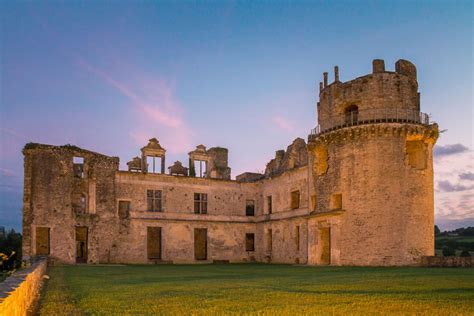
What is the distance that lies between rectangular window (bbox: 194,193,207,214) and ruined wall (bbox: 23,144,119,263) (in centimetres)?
651

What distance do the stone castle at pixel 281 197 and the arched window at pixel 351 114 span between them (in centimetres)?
6

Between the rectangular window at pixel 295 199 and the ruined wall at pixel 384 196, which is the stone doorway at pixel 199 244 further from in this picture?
the ruined wall at pixel 384 196

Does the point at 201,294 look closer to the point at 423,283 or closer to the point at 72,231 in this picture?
the point at 423,283

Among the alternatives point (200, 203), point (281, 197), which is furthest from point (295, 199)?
point (200, 203)

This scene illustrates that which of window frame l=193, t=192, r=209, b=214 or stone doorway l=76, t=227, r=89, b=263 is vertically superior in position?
window frame l=193, t=192, r=209, b=214

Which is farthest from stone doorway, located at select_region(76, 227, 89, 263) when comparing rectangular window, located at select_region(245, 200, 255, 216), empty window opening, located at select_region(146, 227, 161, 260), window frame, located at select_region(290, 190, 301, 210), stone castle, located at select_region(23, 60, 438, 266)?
window frame, located at select_region(290, 190, 301, 210)

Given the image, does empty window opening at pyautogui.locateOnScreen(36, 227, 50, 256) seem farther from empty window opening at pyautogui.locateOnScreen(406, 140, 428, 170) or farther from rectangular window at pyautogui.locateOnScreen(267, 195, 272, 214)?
empty window opening at pyautogui.locateOnScreen(406, 140, 428, 170)

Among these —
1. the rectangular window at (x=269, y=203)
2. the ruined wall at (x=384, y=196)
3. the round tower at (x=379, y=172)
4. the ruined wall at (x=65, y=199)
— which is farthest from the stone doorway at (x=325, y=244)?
the ruined wall at (x=65, y=199)

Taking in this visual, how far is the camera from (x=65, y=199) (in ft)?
106

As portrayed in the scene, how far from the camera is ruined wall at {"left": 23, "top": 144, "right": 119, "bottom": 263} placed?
31406 millimetres

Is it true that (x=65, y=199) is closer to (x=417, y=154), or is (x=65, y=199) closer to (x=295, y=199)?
(x=295, y=199)

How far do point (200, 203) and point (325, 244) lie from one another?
1118 centimetres

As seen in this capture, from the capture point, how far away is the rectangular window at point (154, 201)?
35906mm

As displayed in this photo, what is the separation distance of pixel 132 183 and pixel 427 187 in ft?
64.4
